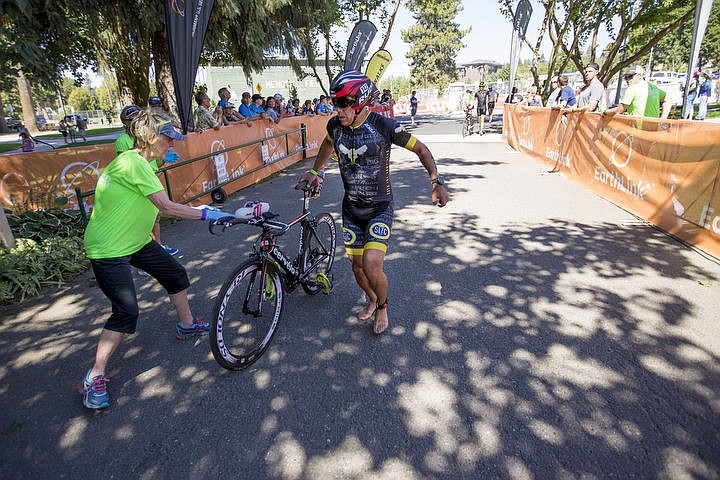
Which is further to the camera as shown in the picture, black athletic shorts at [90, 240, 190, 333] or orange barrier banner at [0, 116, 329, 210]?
orange barrier banner at [0, 116, 329, 210]

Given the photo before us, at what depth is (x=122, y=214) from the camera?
285cm

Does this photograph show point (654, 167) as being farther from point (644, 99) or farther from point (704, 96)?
point (704, 96)

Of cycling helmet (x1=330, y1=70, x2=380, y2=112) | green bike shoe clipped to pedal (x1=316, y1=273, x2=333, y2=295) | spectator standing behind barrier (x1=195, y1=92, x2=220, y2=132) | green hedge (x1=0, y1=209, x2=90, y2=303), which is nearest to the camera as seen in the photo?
cycling helmet (x1=330, y1=70, x2=380, y2=112)

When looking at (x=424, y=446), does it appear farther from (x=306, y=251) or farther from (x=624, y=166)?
(x=624, y=166)

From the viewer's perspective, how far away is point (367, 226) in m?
3.53

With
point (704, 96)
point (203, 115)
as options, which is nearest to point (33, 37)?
point (203, 115)

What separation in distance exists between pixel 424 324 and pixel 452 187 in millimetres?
5932

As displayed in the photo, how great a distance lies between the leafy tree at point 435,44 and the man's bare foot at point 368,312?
76.0 meters

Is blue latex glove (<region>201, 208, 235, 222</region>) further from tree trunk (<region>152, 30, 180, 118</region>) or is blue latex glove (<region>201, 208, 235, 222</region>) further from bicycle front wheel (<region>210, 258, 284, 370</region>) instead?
tree trunk (<region>152, 30, 180, 118</region>)

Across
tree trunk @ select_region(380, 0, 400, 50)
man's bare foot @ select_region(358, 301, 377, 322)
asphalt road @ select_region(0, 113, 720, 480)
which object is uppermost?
tree trunk @ select_region(380, 0, 400, 50)

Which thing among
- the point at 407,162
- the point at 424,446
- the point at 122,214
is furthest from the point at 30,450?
the point at 407,162

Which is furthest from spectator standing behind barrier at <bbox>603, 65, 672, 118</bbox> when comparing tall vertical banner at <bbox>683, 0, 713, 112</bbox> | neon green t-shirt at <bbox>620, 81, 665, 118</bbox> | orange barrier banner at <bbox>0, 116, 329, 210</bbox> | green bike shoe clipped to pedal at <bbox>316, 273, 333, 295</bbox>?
orange barrier banner at <bbox>0, 116, 329, 210</bbox>

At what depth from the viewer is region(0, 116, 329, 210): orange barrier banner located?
6543 mm

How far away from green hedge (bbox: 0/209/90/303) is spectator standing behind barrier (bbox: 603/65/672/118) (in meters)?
9.32
